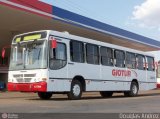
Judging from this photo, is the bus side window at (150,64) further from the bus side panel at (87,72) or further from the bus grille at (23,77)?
the bus grille at (23,77)

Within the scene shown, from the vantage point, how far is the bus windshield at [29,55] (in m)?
16.8

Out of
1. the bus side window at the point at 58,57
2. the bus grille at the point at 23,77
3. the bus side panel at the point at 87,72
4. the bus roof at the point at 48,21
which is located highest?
the bus roof at the point at 48,21

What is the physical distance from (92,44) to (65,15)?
10465mm

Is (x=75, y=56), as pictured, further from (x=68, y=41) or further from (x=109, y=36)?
(x=109, y=36)

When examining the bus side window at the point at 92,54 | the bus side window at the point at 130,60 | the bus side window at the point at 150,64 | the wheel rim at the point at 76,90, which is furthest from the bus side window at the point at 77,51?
the bus side window at the point at 150,64

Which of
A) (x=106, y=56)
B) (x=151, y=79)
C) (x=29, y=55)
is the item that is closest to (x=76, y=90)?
(x=29, y=55)

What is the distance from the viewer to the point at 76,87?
18.2 meters

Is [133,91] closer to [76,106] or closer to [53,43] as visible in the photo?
[53,43]

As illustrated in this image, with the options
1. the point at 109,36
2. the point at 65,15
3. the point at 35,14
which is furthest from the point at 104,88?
the point at 109,36

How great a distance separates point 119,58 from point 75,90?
5.05 m

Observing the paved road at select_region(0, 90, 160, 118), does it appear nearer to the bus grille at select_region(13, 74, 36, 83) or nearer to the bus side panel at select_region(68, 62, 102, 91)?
the bus grille at select_region(13, 74, 36, 83)

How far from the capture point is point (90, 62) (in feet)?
64.1

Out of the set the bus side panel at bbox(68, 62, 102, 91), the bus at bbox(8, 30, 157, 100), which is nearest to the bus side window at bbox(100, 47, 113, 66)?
the bus at bbox(8, 30, 157, 100)

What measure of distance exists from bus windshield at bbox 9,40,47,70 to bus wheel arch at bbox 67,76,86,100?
6.63 ft
